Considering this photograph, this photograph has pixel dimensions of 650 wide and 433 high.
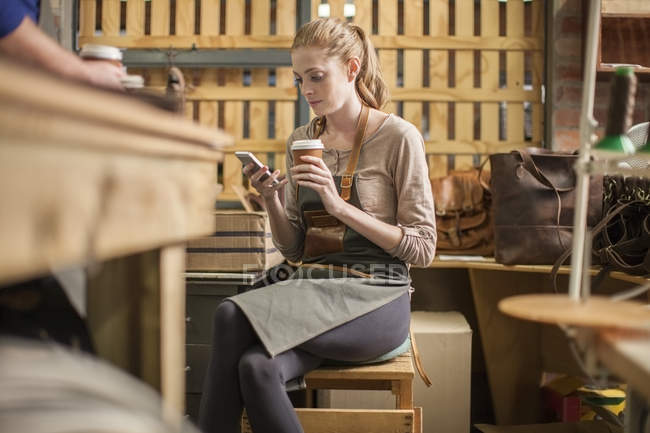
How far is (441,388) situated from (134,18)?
2125mm

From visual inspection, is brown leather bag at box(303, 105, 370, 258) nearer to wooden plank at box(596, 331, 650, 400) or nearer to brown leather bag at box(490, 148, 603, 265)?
Answer: brown leather bag at box(490, 148, 603, 265)

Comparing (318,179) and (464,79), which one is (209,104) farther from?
(318,179)

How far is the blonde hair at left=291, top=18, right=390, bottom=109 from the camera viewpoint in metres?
1.82

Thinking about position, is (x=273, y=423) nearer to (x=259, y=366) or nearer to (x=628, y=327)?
(x=259, y=366)

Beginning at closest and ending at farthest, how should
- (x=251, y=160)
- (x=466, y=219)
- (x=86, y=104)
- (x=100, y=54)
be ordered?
(x=86, y=104), (x=100, y=54), (x=251, y=160), (x=466, y=219)

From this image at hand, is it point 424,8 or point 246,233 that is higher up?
point 424,8

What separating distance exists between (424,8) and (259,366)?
6.96 feet

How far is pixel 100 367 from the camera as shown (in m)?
0.71

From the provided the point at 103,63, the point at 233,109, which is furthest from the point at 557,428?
the point at 103,63

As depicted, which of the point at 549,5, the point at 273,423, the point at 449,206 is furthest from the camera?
the point at 549,5

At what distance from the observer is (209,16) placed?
3.02m

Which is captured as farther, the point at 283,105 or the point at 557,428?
the point at 283,105

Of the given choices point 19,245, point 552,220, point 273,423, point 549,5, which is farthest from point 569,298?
point 549,5

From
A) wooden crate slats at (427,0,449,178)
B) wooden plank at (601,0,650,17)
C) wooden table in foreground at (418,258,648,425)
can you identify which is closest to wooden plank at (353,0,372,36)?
wooden crate slats at (427,0,449,178)
